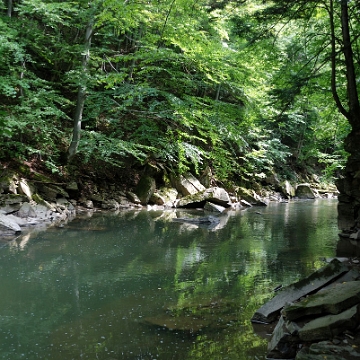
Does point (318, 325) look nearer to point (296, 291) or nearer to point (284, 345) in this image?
Result: point (284, 345)

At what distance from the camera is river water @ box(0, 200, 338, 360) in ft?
14.5

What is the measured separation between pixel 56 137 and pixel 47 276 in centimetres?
1066

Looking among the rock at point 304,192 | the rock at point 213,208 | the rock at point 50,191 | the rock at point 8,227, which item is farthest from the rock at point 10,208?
the rock at point 304,192

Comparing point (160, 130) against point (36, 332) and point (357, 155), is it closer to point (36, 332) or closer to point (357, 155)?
point (357, 155)

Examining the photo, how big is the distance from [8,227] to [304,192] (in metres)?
21.1

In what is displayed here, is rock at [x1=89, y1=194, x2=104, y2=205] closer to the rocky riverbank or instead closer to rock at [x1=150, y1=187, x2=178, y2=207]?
the rocky riverbank

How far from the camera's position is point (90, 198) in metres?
15.9

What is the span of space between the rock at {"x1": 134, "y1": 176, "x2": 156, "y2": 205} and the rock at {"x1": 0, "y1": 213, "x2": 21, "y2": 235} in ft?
24.4

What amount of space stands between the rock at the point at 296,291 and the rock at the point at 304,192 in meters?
21.6

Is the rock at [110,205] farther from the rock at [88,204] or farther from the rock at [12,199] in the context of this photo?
the rock at [12,199]

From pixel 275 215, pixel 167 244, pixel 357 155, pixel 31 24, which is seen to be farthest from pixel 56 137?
pixel 357 155

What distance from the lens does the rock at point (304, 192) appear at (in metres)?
26.4

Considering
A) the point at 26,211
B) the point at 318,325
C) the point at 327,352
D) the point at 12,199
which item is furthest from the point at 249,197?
the point at 327,352

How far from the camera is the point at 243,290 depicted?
637cm
